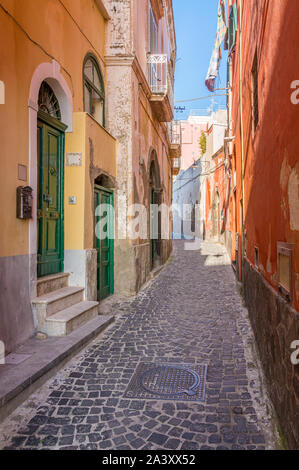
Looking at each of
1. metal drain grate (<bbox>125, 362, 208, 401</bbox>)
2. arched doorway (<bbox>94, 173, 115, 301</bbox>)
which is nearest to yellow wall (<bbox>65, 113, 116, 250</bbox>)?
arched doorway (<bbox>94, 173, 115, 301</bbox>)

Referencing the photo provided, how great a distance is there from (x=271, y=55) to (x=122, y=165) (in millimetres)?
5090

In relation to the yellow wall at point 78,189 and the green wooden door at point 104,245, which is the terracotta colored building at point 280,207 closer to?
the yellow wall at point 78,189

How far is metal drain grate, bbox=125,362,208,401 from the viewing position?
3678 millimetres

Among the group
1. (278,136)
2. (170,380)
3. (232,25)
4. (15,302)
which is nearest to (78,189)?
(15,302)

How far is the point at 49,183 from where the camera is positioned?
5926 millimetres

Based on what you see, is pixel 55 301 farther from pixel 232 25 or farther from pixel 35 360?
pixel 232 25

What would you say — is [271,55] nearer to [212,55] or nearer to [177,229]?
[212,55]

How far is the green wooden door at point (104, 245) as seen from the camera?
7.75 meters

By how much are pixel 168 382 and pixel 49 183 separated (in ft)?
11.8

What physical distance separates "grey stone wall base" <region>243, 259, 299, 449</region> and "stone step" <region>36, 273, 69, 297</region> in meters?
3.11

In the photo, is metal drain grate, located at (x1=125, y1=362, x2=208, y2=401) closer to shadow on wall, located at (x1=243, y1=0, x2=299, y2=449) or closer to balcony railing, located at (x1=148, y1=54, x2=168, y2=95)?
shadow on wall, located at (x1=243, y1=0, x2=299, y2=449)

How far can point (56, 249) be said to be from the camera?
20.2 ft

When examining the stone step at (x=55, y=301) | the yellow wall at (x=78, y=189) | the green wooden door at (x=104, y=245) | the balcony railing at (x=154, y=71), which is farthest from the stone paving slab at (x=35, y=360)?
the balcony railing at (x=154, y=71)
